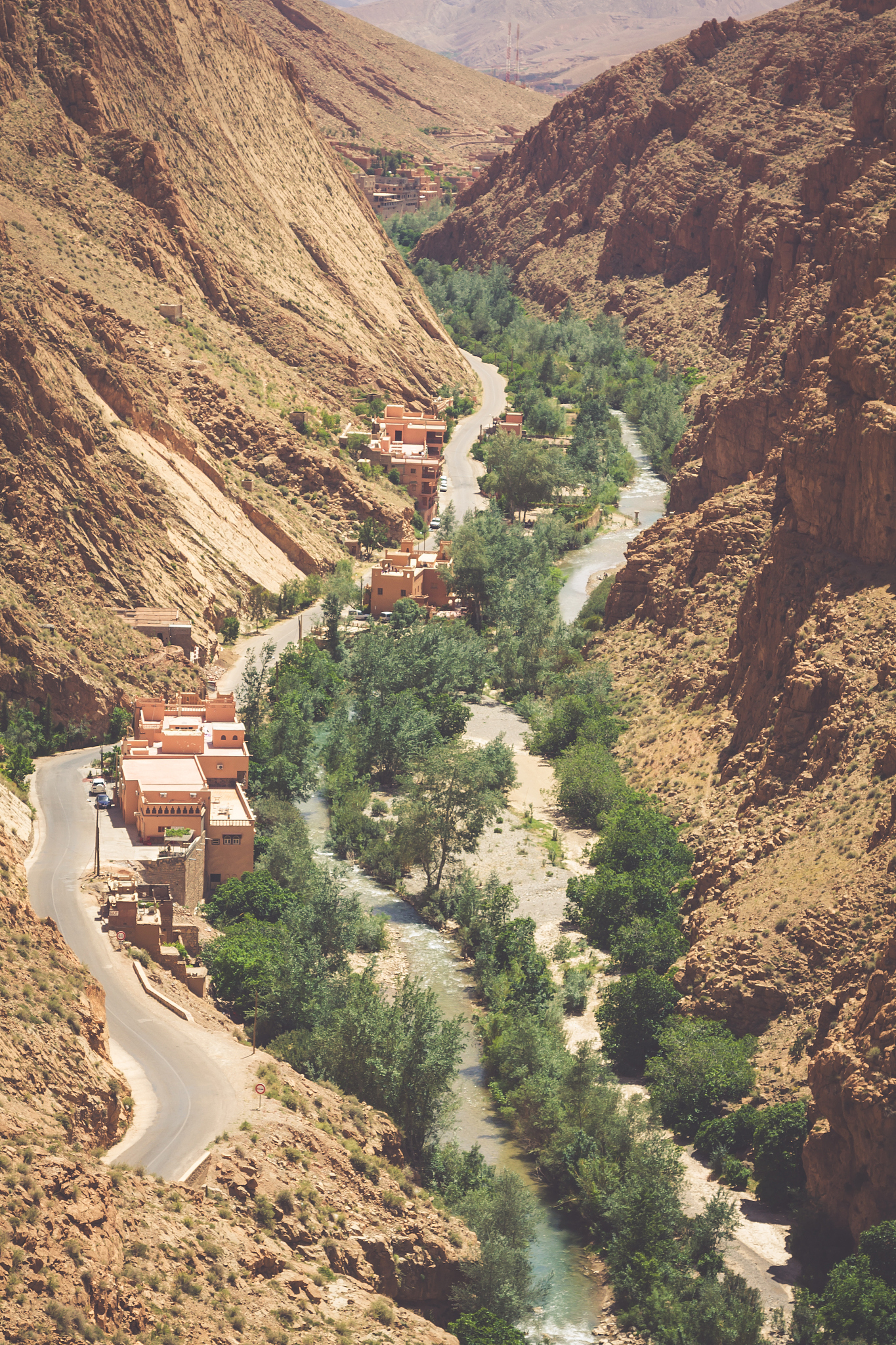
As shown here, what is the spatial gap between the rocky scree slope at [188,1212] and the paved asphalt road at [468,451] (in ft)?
228

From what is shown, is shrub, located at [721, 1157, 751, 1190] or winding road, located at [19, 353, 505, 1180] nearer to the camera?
winding road, located at [19, 353, 505, 1180]

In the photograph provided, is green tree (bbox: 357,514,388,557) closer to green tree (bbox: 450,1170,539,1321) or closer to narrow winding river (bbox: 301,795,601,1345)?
narrow winding river (bbox: 301,795,601,1345)

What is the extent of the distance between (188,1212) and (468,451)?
9156 cm

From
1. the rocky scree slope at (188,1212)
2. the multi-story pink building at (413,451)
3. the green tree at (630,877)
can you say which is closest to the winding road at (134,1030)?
the rocky scree slope at (188,1212)

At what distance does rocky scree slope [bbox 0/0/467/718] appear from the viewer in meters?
67.4

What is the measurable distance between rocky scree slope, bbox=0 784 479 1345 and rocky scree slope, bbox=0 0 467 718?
27.8 metres

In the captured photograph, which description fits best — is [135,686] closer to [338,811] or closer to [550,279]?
[338,811]

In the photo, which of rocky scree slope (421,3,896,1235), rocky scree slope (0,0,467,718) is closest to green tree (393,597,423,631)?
rocky scree slope (0,0,467,718)

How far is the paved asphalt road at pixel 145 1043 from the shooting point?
33750 millimetres

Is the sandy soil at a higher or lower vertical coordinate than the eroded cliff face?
lower

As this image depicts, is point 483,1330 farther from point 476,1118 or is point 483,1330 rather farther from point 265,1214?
point 476,1118

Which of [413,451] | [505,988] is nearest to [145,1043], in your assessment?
[505,988]

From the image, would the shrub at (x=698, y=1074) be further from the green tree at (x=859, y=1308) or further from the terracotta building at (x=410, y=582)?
the terracotta building at (x=410, y=582)

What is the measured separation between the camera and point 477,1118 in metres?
43.8
